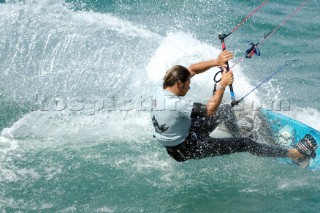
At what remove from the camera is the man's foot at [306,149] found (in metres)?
7.03

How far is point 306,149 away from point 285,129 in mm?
859

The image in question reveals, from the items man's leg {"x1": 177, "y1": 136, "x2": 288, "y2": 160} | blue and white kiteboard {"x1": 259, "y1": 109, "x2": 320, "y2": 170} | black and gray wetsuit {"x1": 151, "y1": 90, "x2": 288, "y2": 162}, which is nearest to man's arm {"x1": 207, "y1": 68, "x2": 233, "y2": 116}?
black and gray wetsuit {"x1": 151, "y1": 90, "x2": 288, "y2": 162}

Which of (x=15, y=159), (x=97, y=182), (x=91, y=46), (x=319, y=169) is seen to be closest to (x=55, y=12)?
(x=91, y=46)

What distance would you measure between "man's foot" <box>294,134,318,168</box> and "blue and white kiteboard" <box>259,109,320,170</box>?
39cm

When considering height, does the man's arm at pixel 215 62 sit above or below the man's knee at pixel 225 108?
above

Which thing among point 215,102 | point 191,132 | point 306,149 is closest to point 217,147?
point 191,132

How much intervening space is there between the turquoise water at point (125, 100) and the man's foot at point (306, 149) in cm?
19

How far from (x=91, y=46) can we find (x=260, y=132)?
4517 mm

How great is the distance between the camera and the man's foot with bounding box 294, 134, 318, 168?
23.1 ft

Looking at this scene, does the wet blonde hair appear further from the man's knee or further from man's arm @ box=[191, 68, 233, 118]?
the man's knee

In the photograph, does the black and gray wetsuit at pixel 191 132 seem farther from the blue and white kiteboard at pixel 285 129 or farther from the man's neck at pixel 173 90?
the blue and white kiteboard at pixel 285 129

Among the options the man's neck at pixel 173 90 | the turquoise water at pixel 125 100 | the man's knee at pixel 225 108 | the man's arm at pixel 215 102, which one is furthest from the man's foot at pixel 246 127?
the man's neck at pixel 173 90

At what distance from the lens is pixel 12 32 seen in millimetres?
10609

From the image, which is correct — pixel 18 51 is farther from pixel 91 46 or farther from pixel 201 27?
pixel 201 27
